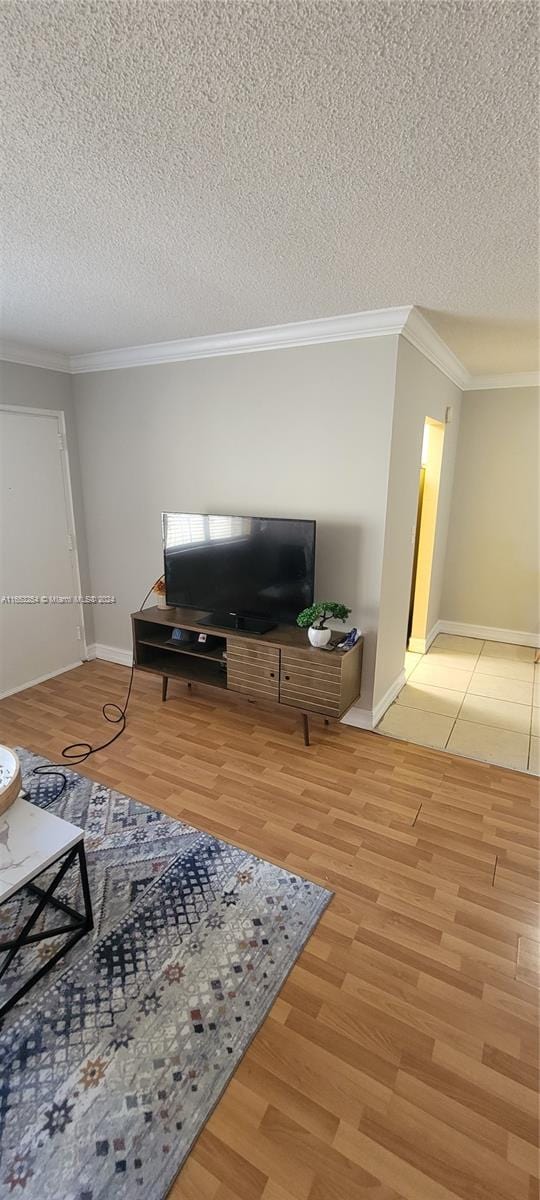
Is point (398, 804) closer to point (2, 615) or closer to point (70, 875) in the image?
point (70, 875)

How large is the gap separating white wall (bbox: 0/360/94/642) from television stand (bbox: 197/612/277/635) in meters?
1.41

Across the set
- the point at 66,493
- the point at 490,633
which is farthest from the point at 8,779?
the point at 490,633

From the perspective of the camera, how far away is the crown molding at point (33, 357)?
335 centimetres

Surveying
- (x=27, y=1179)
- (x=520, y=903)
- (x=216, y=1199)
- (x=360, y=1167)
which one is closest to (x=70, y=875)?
(x=27, y=1179)

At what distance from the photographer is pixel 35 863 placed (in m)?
1.54

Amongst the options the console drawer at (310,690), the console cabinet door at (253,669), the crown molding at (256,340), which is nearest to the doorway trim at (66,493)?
the crown molding at (256,340)

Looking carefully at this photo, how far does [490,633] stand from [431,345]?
9.51 ft

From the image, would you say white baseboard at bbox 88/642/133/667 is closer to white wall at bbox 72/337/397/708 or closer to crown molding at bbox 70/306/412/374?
white wall at bbox 72/337/397/708

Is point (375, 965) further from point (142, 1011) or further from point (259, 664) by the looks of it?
point (259, 664)

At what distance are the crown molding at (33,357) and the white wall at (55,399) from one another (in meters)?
0.03

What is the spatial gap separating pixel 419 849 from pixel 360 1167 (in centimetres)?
113

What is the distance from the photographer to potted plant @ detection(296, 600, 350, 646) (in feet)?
9.37

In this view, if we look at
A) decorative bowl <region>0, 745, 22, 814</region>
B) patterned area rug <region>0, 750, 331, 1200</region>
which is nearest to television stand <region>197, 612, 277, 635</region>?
patterned area rug <region>0, 750, 331, 1200</region>

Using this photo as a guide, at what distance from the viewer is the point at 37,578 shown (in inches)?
150
